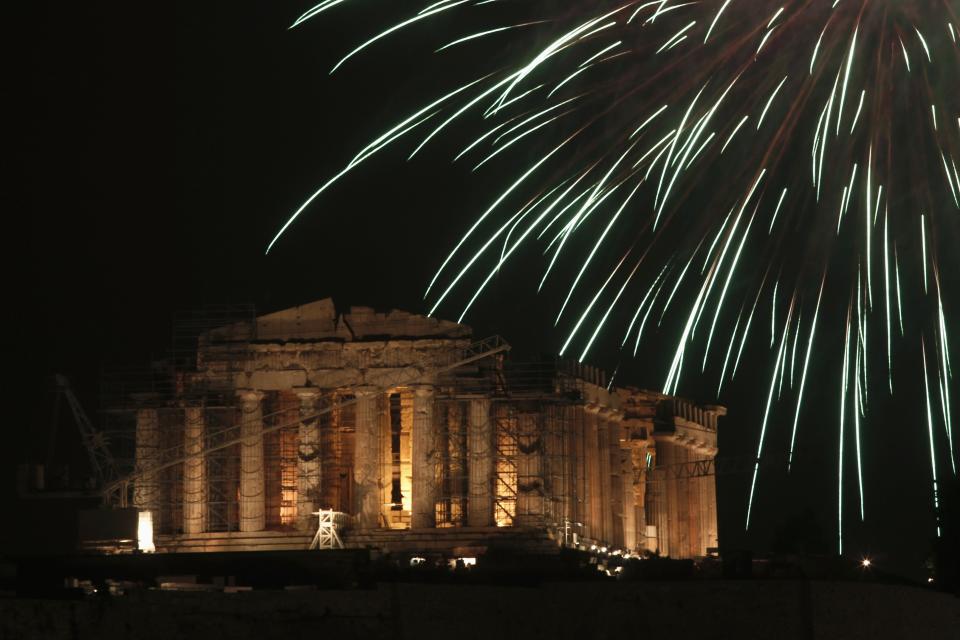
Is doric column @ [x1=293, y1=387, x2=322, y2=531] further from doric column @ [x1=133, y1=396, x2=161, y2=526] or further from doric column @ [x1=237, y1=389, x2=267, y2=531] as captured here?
doric column @ [x1=133, y1=396, x2=161, y2=526]

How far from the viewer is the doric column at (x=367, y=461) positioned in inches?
3415

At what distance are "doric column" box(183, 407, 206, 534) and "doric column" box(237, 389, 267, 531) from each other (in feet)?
5.52

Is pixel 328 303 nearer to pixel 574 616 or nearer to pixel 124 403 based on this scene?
pixel 124 403

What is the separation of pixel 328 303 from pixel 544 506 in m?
12.5

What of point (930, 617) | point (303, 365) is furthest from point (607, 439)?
point (930, 617)

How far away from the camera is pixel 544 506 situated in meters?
86.8

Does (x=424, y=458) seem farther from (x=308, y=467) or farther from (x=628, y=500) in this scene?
(x=628, y=500)

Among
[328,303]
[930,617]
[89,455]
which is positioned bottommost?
[930,617]

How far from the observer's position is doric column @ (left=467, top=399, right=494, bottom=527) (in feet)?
284

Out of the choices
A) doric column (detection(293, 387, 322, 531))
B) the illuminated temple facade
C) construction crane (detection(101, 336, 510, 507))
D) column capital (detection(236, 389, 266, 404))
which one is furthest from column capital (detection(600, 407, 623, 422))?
column capital (detection(236, 389, 266, 404))

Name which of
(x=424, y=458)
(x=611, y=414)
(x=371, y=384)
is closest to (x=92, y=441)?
(x=371, y=384)

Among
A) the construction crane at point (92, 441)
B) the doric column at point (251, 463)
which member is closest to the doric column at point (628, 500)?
the doric column at point (251, 463)

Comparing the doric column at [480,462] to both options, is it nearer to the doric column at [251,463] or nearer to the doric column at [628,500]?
the doric column at [251,463]

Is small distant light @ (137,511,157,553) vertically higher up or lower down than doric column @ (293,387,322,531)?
lower down
